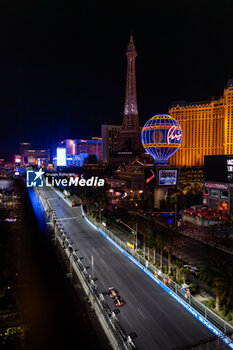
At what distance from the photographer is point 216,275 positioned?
21266mm

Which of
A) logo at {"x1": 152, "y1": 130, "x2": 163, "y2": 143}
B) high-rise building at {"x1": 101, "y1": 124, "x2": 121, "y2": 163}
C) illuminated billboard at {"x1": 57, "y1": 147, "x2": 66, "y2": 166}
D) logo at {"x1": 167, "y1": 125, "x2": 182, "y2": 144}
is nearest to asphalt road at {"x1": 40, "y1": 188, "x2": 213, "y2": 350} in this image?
logo at {"x1": 152, "y1": 130, "x2": 163, "y2": 143}

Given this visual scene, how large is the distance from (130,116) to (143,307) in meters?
123

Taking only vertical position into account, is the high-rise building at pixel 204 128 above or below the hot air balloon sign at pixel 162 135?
above

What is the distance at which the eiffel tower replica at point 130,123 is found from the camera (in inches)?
4926

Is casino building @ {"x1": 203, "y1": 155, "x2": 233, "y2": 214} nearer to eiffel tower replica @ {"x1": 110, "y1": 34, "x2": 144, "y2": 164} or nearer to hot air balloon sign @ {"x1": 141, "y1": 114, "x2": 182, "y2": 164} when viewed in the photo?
hot air balloon sign @ {"x1": 141, "y1": 114, "x2": 182, "y2": 164}

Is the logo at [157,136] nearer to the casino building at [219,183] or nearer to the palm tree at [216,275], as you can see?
the casino building at [219,183]

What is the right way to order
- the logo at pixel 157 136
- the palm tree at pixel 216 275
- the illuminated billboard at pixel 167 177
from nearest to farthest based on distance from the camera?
the palm tree at pixel 216 275
the illuminated billboard at pixel 167 177
the logo at pixel 157 136

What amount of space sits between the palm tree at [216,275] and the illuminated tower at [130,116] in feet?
389

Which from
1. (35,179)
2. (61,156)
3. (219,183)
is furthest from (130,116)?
(35,179)

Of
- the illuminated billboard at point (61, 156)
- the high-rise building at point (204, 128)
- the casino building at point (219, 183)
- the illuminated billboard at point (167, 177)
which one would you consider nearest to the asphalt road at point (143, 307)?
the illuminated billboard at point (167, 177)

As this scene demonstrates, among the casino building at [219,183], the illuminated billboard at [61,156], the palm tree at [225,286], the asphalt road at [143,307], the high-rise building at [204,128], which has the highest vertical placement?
the high-rise building at [204,128]

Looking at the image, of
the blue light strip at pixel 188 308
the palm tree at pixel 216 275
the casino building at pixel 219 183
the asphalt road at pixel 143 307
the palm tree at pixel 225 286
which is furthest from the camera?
the casino building at pixel 219 183

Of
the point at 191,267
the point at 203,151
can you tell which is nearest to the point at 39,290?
the point at 191,267

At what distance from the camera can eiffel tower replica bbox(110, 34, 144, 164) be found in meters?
125
